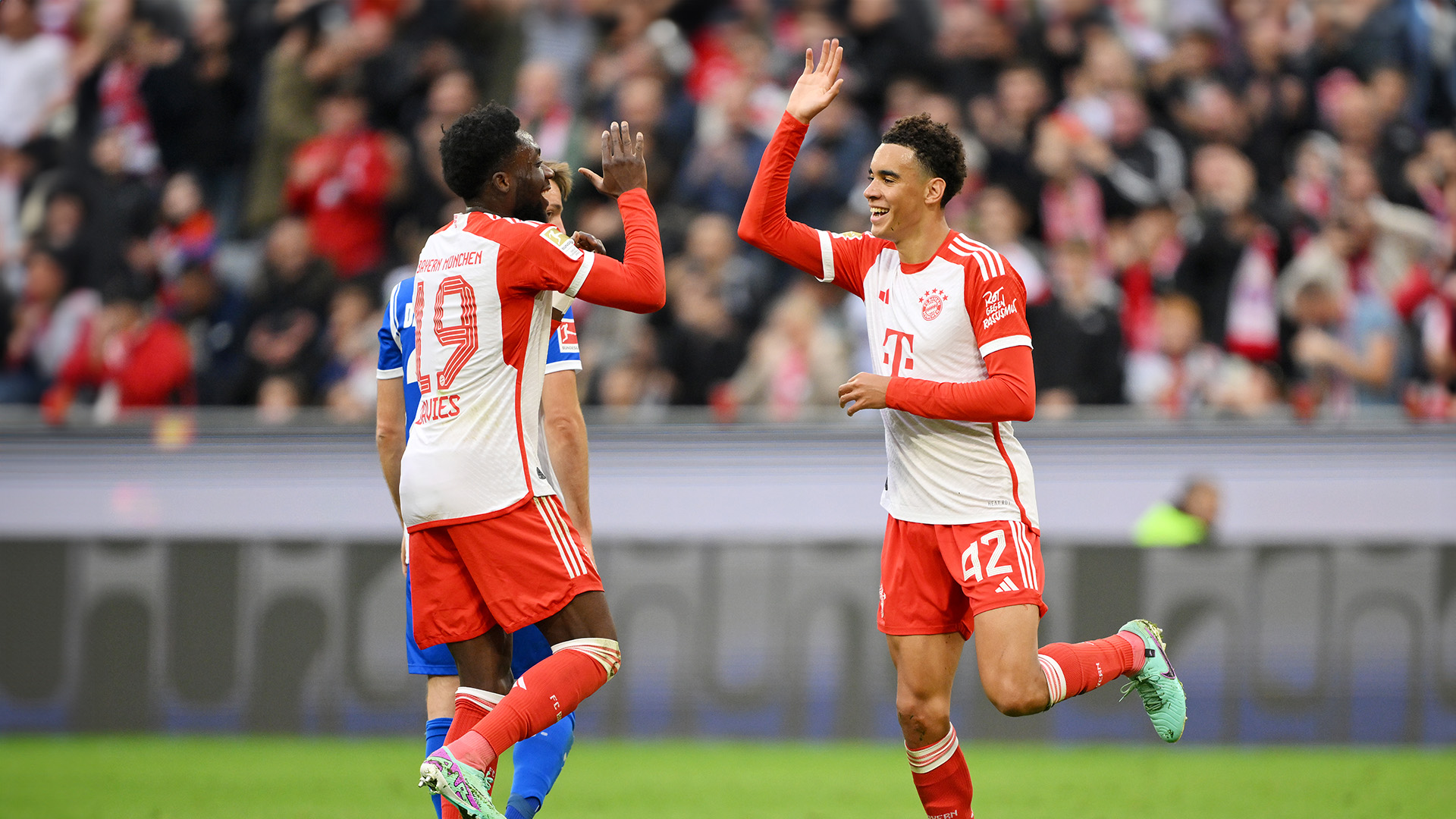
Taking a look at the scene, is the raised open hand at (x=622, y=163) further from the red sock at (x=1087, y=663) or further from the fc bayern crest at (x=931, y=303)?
the red sock at (x=1087, y=663)

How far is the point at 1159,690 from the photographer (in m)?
6.15

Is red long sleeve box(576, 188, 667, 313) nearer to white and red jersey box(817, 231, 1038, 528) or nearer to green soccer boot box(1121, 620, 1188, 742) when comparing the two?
white and red jersey box(817, 231, 1038, 528)

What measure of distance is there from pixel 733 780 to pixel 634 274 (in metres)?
4.20

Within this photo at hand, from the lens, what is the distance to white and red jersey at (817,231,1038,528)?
5.62 meters

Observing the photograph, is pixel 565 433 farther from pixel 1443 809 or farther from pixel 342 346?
pixel 342 346

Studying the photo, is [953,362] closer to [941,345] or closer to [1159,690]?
[941,345]

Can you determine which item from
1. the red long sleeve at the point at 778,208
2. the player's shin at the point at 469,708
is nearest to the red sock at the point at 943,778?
the player's shin at the point at 469,708

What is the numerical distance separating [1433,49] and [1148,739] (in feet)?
20.1

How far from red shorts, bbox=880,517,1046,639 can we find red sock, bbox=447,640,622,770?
1.11 m

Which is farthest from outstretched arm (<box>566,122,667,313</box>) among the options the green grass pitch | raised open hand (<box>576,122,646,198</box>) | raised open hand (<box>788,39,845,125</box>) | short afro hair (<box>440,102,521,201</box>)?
the green grass pitch

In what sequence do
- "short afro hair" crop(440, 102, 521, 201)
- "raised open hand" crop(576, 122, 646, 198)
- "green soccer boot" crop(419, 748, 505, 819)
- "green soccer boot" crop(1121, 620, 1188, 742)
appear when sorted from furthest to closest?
"green soccer boot" crop(1121, 620, 1188, 742) < "raised open hand" crop(576, 122, 646, 198) < "short afro hair" crop(440, 102, 521, 201) < "green soccer boot" crop(419, 748, 505, 819)

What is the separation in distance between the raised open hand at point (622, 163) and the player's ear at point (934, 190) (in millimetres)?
1018

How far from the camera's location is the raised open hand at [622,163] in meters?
5.42

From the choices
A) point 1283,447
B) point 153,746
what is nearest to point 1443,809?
point 1283,447
